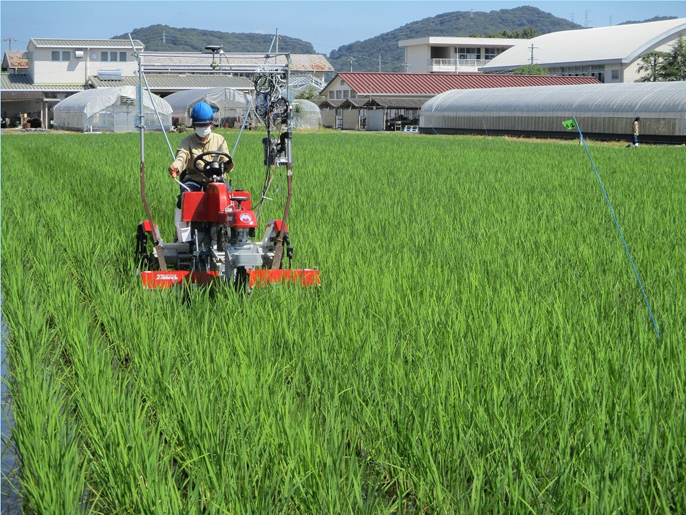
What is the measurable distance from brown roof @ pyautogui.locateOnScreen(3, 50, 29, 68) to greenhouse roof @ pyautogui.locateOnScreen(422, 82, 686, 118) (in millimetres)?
30026

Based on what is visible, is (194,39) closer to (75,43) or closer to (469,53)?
(469,53)

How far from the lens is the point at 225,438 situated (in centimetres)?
262

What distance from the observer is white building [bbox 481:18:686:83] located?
153ft

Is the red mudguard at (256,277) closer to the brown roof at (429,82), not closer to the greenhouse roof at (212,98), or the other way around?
the greenhouse roof at (212,98)

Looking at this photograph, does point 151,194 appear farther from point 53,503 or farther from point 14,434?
point 53,503

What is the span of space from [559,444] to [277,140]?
3.07 meters

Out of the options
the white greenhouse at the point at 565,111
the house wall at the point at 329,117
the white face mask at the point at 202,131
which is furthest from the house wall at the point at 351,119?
the white face mask at the point at 202,131

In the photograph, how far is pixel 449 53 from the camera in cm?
6675

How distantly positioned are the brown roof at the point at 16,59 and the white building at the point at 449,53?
25.7m

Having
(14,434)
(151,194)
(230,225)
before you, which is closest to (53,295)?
(230,225)

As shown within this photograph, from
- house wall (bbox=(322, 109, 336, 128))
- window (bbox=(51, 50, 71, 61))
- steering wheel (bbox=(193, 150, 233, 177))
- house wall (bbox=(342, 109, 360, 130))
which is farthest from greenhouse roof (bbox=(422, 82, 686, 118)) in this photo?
window (bbox=(51, 50, 71, 61))

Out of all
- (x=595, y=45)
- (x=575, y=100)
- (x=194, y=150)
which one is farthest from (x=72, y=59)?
(x=194, y=150)

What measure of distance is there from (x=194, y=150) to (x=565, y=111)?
2349cm

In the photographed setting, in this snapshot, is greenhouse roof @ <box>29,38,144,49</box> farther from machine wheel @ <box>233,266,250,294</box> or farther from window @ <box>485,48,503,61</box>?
machine wheel @ <box>233,266,250,294</box>
